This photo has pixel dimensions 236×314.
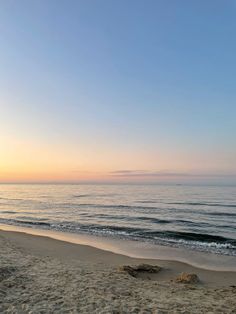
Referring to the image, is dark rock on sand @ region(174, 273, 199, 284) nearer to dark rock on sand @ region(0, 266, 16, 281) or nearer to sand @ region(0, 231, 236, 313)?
sand @ region(0, 231, 236, 313)

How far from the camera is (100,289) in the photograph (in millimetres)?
8320

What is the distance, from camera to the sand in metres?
7.04

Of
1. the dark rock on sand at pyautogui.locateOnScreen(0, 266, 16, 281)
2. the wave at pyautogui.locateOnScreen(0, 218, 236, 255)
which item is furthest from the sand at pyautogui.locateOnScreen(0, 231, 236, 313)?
the wave at pyautogui.locateOnScreen(0, 218, 236, 255)

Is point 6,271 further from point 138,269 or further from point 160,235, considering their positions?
point 160,235

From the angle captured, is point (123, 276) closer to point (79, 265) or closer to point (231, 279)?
point (79, 265)

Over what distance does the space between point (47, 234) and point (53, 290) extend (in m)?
13.2

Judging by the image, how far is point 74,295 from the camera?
25.4 feet

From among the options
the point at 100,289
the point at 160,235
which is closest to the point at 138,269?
the point at 100,289

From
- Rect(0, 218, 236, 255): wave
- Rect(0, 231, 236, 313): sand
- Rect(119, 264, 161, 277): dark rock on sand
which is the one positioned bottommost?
Rect(0, 218, 236, 255): wave

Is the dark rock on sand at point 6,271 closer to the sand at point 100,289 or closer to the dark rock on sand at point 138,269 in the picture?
the sand at point 100,289

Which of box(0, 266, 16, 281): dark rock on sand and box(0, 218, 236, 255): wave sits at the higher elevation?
box(0, 266, 16, 281): dark rock on sand

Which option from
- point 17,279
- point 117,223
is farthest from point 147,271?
point 117,223

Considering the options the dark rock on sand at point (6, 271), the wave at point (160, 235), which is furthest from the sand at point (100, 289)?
the wave at point (160, 235)

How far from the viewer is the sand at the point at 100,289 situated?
7.04m
